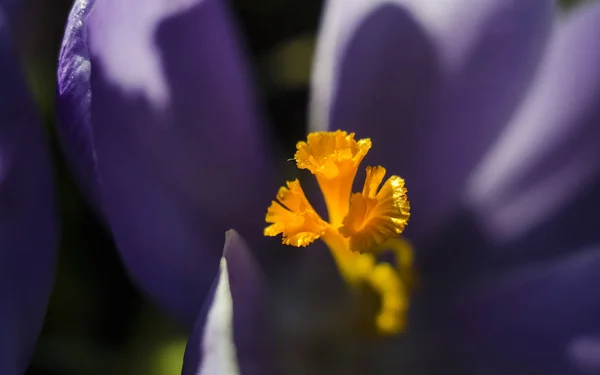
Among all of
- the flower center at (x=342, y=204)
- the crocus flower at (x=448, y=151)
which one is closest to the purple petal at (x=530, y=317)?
the crocus flower at (x=448, y=151)

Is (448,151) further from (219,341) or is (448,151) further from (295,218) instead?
(219,341)

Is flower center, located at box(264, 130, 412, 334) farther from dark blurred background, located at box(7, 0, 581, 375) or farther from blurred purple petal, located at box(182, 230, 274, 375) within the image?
dark blurred background, located at box(7, 0, 581, 375)

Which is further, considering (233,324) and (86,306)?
(86,306)

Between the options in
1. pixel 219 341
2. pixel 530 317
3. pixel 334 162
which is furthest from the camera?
pixel 530 317

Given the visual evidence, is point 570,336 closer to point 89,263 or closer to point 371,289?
point 371,289

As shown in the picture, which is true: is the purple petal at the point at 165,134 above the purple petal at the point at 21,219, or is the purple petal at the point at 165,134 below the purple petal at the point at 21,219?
above

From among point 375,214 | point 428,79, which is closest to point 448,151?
point 428,79

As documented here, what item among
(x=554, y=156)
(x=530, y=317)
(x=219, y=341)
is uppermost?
(x=554, y=156)

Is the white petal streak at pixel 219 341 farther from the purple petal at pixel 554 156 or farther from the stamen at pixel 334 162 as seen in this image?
the purple petal at pixel 554 156
